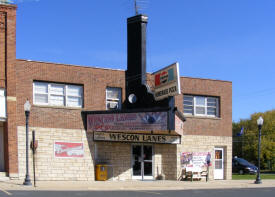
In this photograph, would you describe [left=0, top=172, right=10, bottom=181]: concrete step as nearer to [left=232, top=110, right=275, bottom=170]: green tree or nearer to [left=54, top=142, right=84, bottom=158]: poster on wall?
[left=54, top=142, right=84, bottom=158]: poster on wall

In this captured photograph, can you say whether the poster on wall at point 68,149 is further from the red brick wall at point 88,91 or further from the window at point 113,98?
the window at point 113,98

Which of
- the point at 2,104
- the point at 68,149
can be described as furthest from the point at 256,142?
the point at 2,104

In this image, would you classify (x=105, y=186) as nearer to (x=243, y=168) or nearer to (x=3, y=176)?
(x=3, y=176)

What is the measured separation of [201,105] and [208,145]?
2599mm

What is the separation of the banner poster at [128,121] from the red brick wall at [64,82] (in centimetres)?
83

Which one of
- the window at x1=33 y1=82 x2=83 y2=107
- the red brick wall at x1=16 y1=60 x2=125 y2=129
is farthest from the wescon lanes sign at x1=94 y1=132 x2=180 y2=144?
the window at x1=33 y1=82 x2=83 y2=107

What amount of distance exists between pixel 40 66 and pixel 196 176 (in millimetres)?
11349

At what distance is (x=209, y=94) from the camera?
28.4 metres

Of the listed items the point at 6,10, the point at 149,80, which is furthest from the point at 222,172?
the point at 6,10

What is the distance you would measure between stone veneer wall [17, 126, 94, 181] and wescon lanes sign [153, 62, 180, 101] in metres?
4.77

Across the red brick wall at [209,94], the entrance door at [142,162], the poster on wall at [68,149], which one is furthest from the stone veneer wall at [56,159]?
the red brick wall at [209,94]

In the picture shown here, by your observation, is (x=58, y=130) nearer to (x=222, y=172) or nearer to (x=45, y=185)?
(x=45, y=185)

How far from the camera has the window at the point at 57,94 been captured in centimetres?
2398

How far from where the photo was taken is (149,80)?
26406 millimetres
